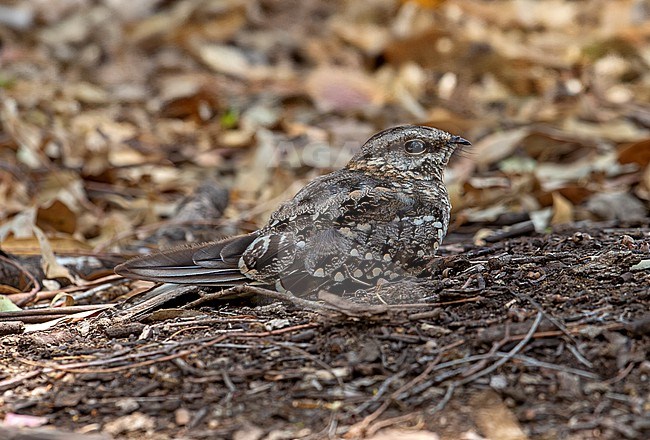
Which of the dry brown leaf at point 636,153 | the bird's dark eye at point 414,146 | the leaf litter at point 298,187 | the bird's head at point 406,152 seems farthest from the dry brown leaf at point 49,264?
the dry brown leaf at point 636,153

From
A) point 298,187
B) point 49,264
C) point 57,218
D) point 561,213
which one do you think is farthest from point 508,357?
point 298,187

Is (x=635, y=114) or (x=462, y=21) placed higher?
(x=462, y=21)

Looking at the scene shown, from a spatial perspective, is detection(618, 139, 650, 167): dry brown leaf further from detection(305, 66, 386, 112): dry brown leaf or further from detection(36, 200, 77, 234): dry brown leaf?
detection(36, 200, 77, 234): dry brown leaf

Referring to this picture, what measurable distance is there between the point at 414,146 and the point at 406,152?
5 cm

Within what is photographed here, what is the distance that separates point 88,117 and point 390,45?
324 centimetres

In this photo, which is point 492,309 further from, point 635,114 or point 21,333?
point 635,114

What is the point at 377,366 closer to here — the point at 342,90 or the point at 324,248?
the point at 324,248

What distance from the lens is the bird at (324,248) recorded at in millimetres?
3541

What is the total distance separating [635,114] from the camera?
7867mm

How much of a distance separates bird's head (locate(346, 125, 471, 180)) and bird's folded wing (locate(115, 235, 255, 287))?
793 millimetres

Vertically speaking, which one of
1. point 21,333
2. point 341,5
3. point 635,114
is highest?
point 341,5

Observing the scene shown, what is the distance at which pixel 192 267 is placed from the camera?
12.0 feet

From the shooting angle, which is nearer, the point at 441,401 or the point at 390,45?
the point at 441,401

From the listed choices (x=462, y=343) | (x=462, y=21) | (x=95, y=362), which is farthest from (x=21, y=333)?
(x=462, y=21)
